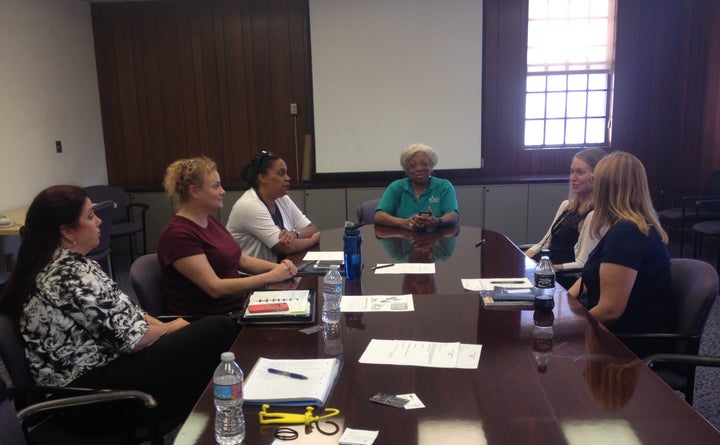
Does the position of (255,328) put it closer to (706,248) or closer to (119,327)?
(119,327)

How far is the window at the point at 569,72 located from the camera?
5699mm

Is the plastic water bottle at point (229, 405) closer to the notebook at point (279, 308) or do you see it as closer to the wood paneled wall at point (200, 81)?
the notebook at point (279, 308)

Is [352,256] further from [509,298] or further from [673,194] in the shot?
[673,194]

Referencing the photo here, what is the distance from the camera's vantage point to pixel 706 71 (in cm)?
568

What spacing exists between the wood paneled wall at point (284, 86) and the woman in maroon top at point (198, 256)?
10.9ft

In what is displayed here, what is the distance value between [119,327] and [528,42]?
16.8ft

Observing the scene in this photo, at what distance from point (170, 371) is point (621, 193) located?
1766 millimetres

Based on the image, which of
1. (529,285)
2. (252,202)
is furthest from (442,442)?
(252,202)

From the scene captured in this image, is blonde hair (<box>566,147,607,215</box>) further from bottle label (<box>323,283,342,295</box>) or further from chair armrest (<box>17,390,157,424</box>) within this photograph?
chair armrest (<box>17,390,157,424</box>)

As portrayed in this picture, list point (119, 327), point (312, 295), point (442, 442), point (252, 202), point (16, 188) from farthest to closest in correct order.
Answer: point (16, 188) → point (252, 202) → point (312, 295) → point (119, 327) → point (442, 442)

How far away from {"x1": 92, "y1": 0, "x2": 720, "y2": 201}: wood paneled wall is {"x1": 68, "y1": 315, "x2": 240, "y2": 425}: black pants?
388 centimetres

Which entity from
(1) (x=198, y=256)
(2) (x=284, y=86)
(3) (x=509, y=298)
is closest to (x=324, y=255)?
(1) (x=198, y=256)

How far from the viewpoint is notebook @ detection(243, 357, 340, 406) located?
4.22 feet

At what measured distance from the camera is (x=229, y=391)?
1202mm
